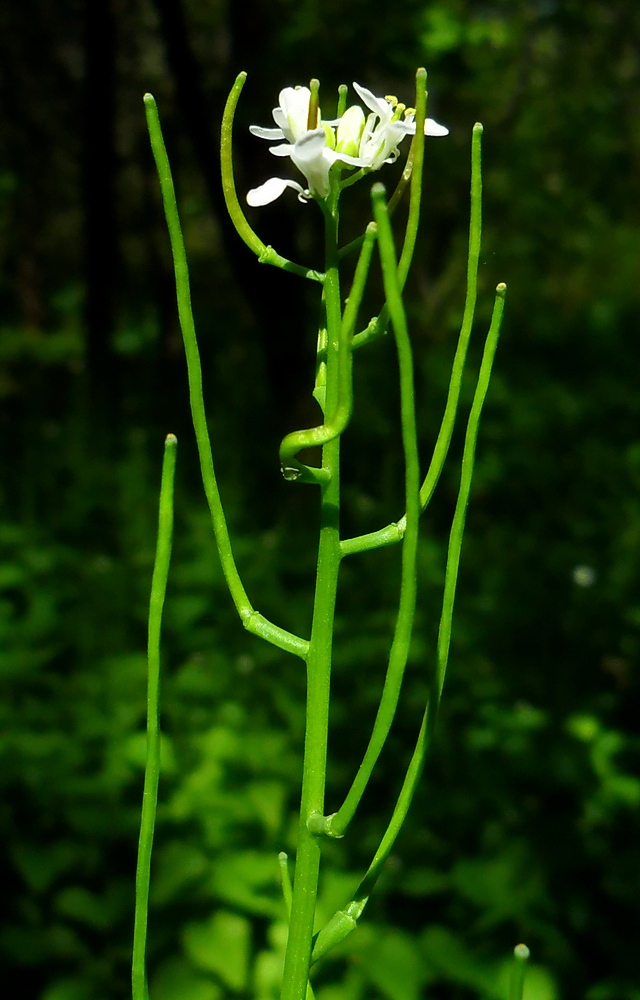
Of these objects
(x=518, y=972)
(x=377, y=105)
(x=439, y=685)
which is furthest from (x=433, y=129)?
(x=518, y=972)

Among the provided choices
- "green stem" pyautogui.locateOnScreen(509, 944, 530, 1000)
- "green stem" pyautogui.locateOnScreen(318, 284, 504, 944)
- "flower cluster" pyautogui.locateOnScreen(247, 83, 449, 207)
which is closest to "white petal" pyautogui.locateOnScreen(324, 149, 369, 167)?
"flower cluster" pyautogui.locateOnScreen(247, 83, 449, 207)

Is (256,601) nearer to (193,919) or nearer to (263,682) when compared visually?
(263,682)

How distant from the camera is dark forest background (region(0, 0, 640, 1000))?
1643mm

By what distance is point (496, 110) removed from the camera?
6023mm

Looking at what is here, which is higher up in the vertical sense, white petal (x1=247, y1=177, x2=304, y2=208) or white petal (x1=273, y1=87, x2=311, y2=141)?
white petal (x1=273, y1=87, x2=311, y2=141)

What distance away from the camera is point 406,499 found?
1.46ft

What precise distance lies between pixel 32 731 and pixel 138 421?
2380mm

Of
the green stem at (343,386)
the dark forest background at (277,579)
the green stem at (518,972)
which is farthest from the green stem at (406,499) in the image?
the dark forest background at (277,579)

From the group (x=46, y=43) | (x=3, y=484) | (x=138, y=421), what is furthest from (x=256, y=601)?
(x=46, y=43)

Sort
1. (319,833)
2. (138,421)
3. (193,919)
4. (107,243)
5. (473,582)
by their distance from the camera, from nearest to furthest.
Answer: (319,833) < (193,919) < (473,582) < (138,421) < (107,243)

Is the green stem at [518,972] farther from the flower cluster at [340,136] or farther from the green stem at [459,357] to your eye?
the flower cluster at [340,136]

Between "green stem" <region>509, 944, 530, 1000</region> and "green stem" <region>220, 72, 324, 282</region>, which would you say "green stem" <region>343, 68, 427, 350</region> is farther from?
"green stem" <region>509, 944, 530, 1000</region>

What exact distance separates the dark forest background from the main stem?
100 centimetres

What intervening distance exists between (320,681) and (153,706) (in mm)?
100
